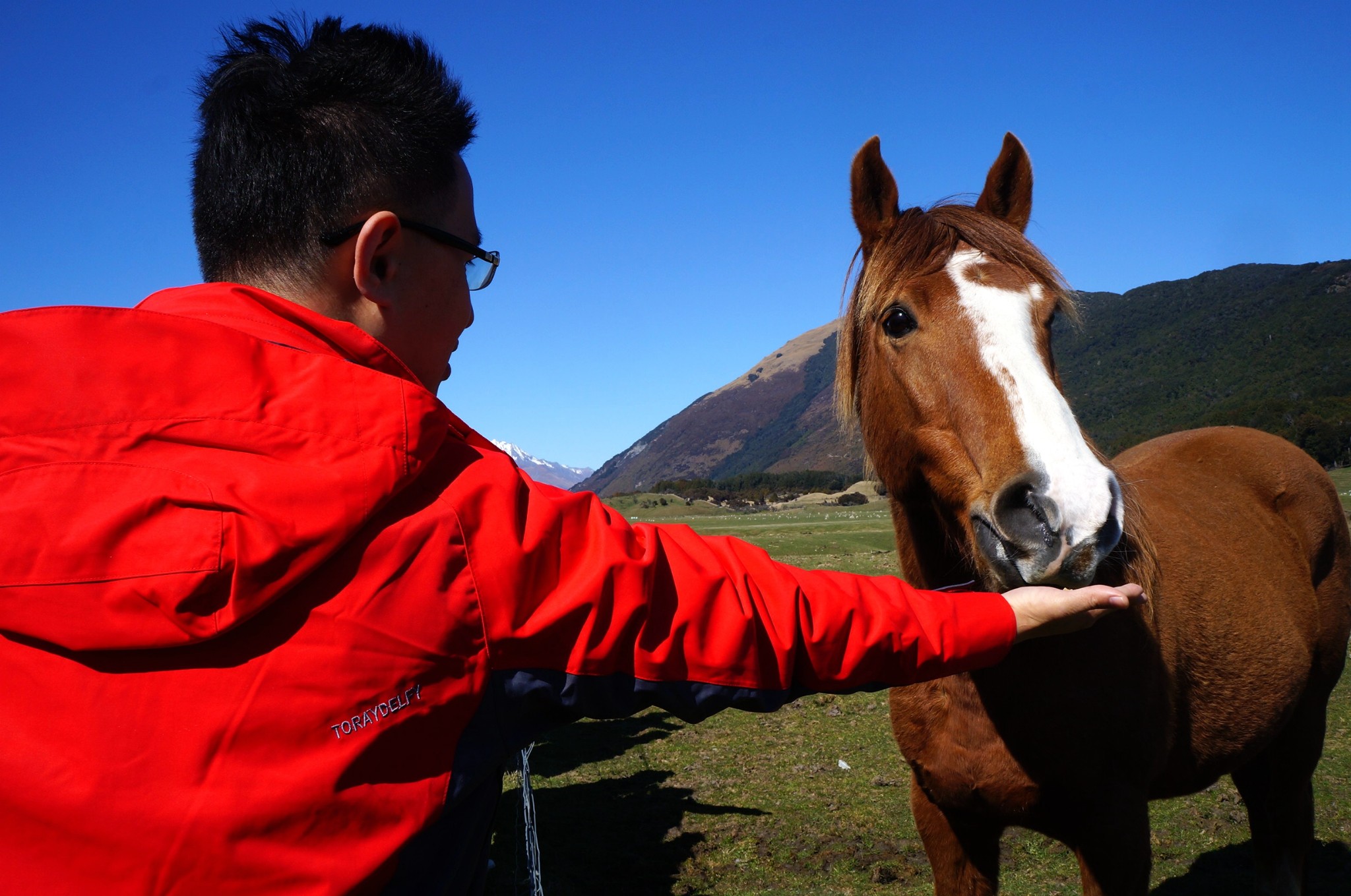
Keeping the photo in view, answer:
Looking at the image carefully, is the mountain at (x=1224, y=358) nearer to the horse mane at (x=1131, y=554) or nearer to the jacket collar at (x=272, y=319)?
the horse mane at (x=1131, y=554)

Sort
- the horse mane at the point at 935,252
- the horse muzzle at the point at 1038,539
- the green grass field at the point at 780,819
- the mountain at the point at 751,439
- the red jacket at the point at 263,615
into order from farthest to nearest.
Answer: the mountain at the point at 751,439 → the green grass field at the point at 780,819 → the horse mane at the point at 935,252 → the horse muzzle at the point at 1038,539 → the red jacket at the point at 263,615

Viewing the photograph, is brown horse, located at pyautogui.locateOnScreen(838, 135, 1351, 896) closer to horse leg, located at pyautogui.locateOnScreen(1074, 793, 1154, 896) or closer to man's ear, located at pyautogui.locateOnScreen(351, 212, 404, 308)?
horse leg, located at pyautogui.locateOnScreen(1074, 793, 1154, 896)

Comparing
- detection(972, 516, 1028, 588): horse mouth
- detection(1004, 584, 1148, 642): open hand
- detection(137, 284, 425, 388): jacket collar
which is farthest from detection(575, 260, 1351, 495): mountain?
detection(137, 284, 425, 388): jacket collar

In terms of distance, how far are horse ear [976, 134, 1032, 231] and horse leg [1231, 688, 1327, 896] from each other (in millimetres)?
3253

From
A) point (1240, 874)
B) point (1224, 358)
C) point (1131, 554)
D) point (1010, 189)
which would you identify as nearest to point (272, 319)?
point (1131, 554)

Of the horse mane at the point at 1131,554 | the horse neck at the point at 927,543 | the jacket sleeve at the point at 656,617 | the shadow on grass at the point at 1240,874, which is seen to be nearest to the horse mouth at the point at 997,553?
the horse neck at the point at 927,543

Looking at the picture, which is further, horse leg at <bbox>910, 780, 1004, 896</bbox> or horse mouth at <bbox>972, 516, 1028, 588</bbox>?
horse leg at <bbox>910, 780, 1004, 896</bbox>

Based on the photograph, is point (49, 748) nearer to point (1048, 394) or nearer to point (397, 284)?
point (397, 284)

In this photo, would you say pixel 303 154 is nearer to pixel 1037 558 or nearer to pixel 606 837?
pixel 1037 558

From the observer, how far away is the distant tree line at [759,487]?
58562 millimetres

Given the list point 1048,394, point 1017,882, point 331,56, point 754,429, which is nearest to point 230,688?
point 331,56

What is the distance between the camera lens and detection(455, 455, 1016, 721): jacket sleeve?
103 centimetres

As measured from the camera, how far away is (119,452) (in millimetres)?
898

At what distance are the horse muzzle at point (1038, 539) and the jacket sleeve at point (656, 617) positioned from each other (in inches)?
19.9
